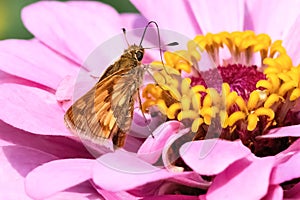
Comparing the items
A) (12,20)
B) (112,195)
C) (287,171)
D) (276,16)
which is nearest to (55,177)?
(112,195)

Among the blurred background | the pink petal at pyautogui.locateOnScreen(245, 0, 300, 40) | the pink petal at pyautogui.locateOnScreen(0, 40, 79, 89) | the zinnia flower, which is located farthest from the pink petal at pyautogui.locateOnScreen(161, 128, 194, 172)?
the blurred background

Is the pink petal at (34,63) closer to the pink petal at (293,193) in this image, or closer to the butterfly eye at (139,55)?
the butterfly eye at (139,55)

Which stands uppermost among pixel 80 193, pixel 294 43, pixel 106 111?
pixel 294 43

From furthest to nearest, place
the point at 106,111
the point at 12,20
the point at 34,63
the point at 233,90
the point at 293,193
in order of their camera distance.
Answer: the point at 12,20 → the point at 34,63 → the point at 233,90 → the point at 106,111 → the point at 293,193

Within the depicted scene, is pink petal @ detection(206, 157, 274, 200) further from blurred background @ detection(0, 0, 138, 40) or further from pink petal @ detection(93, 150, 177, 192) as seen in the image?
blurred background @ detection(0, 0, 138, 40)

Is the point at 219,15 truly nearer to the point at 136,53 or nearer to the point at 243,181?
the point at 136,53

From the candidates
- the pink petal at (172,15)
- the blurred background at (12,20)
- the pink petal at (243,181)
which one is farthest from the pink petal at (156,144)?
the blurred background at (12,20)

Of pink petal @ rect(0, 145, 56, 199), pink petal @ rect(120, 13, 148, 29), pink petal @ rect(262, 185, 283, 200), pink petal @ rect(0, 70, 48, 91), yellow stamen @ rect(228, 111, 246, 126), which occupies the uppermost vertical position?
pink petal @ rect(120, 13, 148, 29)
